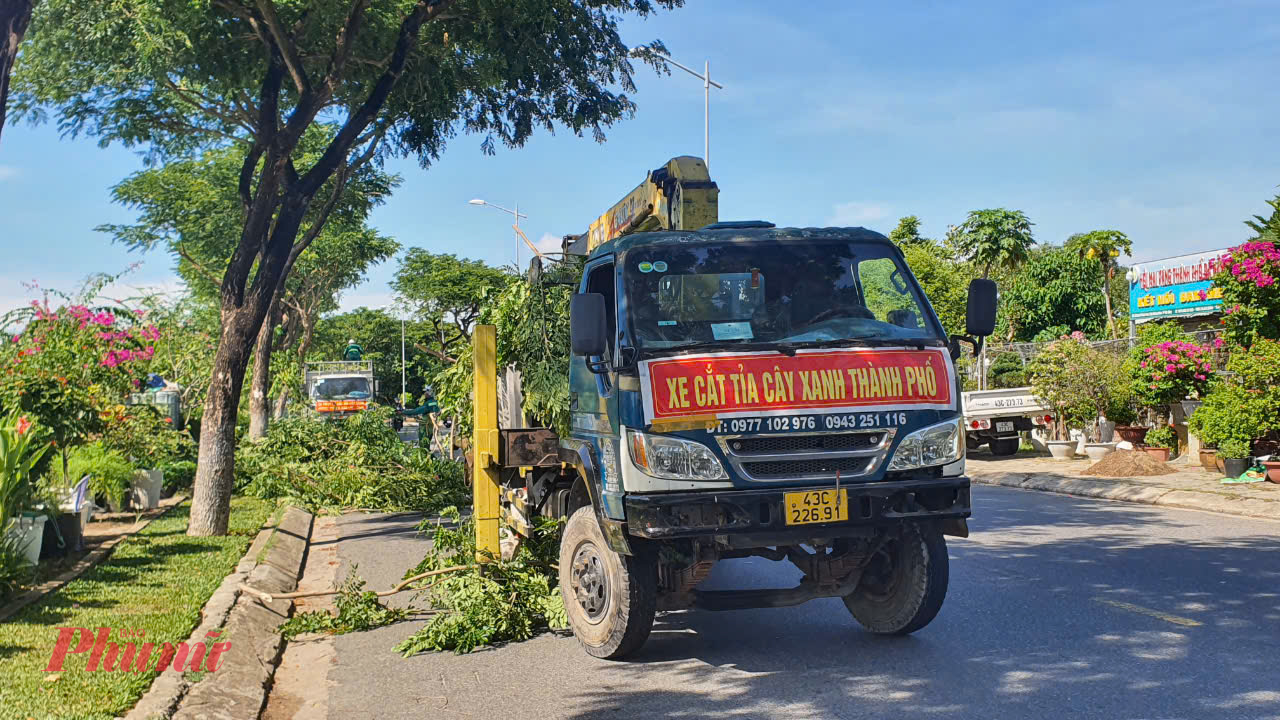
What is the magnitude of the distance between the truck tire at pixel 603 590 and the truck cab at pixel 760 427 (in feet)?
0.04

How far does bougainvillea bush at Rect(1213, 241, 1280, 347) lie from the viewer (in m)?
16.6

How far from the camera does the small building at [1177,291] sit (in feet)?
104

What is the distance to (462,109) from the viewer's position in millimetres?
15633

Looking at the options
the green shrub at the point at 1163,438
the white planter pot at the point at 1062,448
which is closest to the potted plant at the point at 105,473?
the green shrub at the point at 1163,438

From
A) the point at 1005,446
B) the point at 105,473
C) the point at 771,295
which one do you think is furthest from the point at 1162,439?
the point at 105,473

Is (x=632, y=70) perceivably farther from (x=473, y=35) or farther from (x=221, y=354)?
(x=221, y=354)

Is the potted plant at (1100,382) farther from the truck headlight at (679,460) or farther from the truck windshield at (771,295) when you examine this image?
the truck headlight at (679,460)

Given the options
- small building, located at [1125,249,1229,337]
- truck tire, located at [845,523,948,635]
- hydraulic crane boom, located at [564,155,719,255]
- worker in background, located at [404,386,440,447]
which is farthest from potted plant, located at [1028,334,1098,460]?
truck tire, located at [845,523,948,635]

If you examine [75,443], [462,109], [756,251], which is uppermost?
[462,109]

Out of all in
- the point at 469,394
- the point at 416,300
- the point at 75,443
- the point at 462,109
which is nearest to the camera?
the point at 469,394

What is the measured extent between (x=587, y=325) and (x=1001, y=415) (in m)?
19.3

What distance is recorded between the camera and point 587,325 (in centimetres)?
630

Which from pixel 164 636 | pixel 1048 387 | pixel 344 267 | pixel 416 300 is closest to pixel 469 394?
pixel 164 636

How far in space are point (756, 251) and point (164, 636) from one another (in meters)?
4.51
